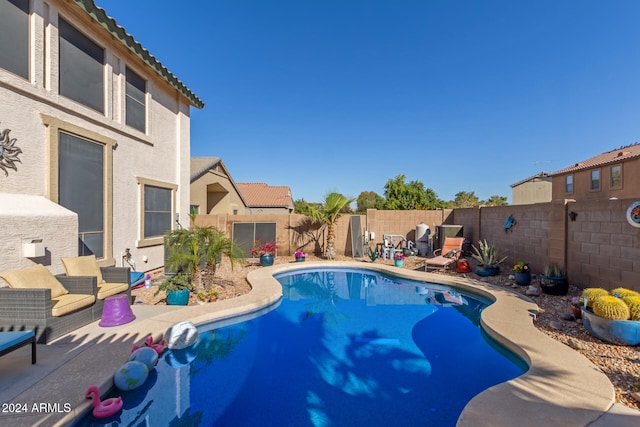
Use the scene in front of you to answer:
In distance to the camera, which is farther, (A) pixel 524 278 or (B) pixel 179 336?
(A) pixel 524 278

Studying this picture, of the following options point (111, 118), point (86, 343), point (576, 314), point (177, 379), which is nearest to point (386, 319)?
point (576, 314)

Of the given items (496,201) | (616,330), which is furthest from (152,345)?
(496,201)

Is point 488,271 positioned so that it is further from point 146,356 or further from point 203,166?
point 203,166

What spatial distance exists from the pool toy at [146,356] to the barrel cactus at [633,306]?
7.28 meters

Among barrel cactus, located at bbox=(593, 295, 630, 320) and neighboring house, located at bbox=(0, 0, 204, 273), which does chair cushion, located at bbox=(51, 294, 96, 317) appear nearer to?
neighboring house, located at bbox=(0, 0, 204, 273)

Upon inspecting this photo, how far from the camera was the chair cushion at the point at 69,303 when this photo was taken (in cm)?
442

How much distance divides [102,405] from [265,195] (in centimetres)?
2736

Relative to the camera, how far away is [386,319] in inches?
268

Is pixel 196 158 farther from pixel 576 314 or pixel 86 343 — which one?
pixel 576 314

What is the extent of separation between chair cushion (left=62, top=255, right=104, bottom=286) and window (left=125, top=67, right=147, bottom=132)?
4501mm

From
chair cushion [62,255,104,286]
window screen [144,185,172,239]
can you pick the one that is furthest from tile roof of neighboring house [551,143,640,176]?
chair cushion [62,255,104,286]

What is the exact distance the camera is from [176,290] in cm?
655

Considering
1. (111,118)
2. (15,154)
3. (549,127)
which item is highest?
(549,127)

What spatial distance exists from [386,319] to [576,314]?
366cm
